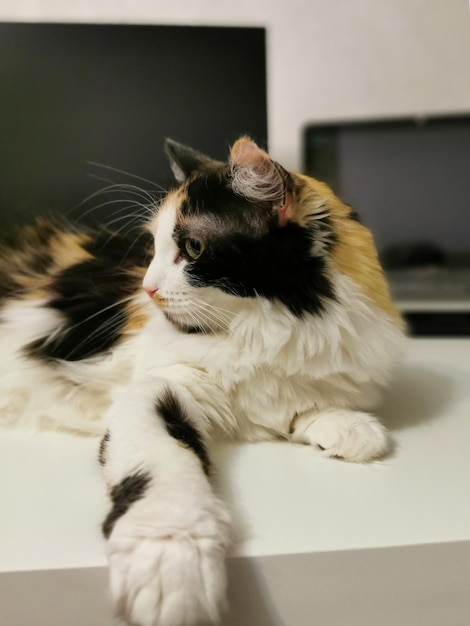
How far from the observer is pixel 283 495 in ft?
2.30

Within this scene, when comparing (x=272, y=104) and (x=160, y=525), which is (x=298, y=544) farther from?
(x=272, y=104)

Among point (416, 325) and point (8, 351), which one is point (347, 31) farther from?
point (8, 351)

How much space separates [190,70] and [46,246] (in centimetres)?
68

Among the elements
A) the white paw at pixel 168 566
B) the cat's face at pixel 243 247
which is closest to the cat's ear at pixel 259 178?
the cat's face at pixel 243 247

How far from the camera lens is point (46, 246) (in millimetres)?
1226

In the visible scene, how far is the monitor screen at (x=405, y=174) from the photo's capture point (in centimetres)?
161

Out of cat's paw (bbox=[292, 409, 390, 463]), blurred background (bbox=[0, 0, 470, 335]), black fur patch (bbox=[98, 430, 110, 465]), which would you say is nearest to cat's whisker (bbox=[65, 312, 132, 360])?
black fur patch (bbox=[98, 430, 110, 465])

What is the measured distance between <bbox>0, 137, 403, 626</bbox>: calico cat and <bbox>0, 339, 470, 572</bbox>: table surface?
0.04m

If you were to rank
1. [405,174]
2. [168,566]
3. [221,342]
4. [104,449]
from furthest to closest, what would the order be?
1. [405,174]
2. [221,342]
3. [104,449]
4. [168,566]

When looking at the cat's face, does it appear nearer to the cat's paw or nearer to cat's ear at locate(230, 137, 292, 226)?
cat's ear at locate(230, 137, 292, 226)

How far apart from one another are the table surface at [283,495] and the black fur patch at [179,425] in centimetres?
5

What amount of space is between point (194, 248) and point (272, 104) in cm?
112

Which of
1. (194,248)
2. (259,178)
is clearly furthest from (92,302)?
(259,178)

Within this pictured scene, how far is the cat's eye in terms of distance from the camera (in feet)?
2.59
